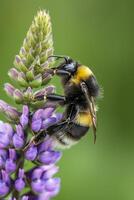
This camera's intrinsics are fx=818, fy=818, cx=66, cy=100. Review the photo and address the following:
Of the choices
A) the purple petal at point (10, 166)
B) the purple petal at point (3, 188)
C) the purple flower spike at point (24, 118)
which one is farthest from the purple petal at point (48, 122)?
the purple petal at point (3, 188)

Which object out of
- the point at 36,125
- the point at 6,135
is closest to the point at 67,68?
the point at 36,125

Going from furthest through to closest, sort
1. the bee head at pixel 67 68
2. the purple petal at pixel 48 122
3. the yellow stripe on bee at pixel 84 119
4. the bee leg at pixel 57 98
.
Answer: the yellow stripe on bee at pixel 84 119
the bee head at pixel 67 68
the bee leg at pixel 57 98
the purple petal at pixel 48 122

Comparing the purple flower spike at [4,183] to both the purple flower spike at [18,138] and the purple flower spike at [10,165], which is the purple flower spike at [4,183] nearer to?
the purple flower spike at [10,165]

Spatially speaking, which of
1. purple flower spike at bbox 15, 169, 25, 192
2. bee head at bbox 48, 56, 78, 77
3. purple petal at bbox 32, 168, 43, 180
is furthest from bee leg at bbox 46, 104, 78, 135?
purple flower spike at bbox 15, 169, 25, 192

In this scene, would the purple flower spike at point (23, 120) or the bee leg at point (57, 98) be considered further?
the bee leg at point (57, 98)

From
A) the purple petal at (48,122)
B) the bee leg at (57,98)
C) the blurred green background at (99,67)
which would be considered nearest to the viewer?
the purple petal at (48,122)

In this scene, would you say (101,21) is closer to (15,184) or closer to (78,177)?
(78,177)

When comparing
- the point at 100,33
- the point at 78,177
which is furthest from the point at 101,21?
the point at 78,177
